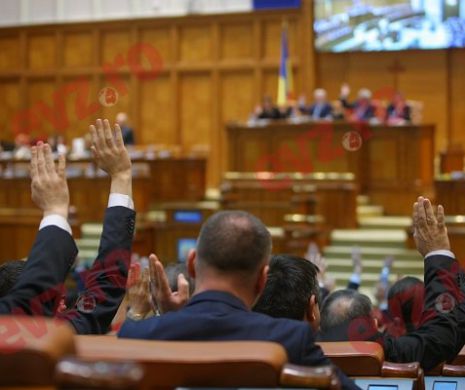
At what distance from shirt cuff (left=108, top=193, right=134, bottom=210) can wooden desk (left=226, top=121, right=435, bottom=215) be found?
37.2 feet

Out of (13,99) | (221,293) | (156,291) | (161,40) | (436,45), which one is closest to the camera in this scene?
(221,293)

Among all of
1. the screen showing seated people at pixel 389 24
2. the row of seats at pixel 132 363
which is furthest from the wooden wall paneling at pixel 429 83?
the row of seats at pixel 132 363

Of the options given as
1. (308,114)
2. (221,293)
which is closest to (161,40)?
(308,114)

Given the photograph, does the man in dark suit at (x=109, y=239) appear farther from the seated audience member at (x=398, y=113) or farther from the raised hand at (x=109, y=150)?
the seated audience member at (x=398, y=113)

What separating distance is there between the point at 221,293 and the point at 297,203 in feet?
34.1

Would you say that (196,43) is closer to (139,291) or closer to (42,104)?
(42,104)

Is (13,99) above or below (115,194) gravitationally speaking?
above

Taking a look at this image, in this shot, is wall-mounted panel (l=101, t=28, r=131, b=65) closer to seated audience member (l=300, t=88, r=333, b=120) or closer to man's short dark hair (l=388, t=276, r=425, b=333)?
seated audience member (l=300, t=88, r=333, b=120)

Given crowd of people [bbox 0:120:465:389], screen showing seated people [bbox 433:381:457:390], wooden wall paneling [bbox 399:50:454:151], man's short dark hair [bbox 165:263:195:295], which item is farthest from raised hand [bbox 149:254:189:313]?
wooden wall paneling [bbox 399:50:454:151]

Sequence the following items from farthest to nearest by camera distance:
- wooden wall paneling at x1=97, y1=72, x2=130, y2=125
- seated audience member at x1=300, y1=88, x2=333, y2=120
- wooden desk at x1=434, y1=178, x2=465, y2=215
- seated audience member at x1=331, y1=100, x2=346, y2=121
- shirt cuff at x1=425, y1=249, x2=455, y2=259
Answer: wooden wall paneling at x1=97, y1=72, x2=130, y2=125 < seated audience member at x1=300, y1=88, x2=333, y2=120 < seated audience member at x1=331, y1=100, x2=346, y2=121 < wooden desk at x1=434, y1=178, x2=465, y2=215 < shirt cuff at x1=425, y1=249, x2=455, y2=259

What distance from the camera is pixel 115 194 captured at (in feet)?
7.91

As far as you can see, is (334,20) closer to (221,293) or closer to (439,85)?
(439,85)

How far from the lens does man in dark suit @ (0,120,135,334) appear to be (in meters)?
1.95

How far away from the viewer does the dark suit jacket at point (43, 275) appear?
1931mm
